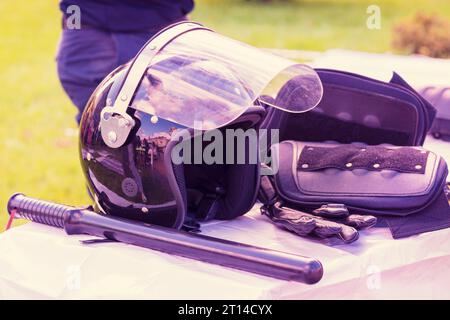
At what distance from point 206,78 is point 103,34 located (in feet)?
3.19

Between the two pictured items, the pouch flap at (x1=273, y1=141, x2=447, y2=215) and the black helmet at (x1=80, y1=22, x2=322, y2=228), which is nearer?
the black helmet at (x1=80, y1=22, x2=322, y2=228)

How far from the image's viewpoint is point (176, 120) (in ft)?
4.99

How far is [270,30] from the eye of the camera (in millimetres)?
7562

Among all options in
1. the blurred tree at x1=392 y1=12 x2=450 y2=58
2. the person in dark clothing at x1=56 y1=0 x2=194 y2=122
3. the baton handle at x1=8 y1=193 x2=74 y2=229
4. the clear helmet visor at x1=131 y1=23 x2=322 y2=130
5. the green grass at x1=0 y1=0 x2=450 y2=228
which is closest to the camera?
the clear helmet visor at x1=131 y1=23 x2=322 y2=130

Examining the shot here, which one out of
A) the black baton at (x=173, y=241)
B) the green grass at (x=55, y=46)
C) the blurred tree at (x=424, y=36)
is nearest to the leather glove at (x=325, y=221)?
the black baton at (x=173, y=241)

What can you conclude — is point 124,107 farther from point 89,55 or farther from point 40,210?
point 89,55

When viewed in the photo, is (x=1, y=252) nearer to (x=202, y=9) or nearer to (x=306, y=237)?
(x=306, y=237)

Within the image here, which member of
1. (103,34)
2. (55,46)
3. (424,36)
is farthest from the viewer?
(55,46)

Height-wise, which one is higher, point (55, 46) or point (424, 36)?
point (424, 36)

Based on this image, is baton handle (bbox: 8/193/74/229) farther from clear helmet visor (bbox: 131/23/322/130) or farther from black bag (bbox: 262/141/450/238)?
black bag (bbox: 262/141/450/238)

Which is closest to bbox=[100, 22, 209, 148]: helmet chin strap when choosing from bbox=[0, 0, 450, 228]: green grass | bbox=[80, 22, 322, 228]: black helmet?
bbox=[80, 22, 322, 228]: black helmet

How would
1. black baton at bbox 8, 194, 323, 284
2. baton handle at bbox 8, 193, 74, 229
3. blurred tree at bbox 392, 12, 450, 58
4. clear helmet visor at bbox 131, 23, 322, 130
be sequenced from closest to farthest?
black baton at bbox 8, 194, 323, 284, clear helmet visor at bbox 131, 23, 322, 130, baton handle at bbox 8, 193, 74, 229, blurred tree at bbox 392, 12, 450, 58

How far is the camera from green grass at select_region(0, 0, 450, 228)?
4.00 meters

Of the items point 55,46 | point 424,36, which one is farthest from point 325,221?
point 55,46
